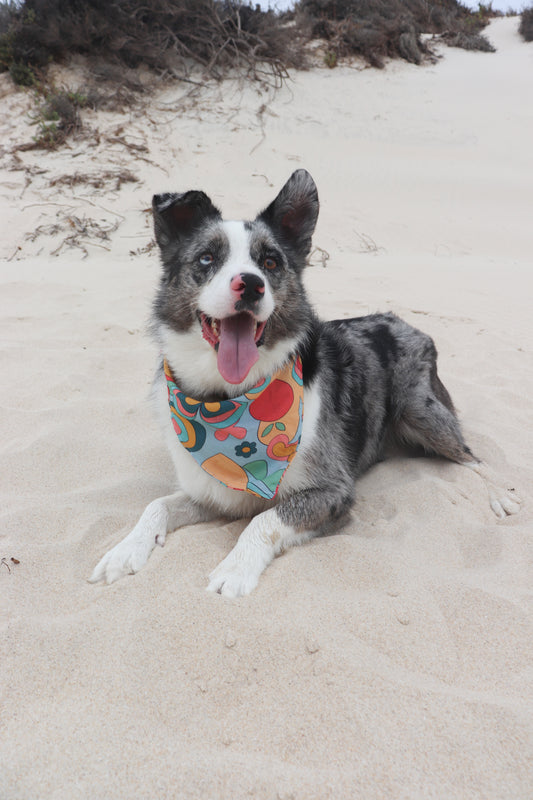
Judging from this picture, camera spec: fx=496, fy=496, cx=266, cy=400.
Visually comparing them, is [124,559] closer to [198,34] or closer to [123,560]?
[123,560]

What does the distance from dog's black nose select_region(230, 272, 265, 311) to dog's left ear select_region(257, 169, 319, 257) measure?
869 millimetres

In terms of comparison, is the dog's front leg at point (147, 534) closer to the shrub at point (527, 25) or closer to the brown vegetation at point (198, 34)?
the brown vegetation at point (198, 34)

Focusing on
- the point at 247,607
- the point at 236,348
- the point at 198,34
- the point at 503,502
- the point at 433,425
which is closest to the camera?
the point at 247,607

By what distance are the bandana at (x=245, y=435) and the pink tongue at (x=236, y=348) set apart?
Result: 254 millimetres

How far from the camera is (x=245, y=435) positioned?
271 centimetres

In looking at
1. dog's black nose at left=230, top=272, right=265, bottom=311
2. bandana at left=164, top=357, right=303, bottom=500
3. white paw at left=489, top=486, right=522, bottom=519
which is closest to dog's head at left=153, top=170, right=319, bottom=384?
dog's black nose at left=230, top=272, right=265, bottom=311

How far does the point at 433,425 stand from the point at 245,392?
153cm

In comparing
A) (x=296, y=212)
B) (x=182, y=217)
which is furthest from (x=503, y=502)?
(x=182, y=217)

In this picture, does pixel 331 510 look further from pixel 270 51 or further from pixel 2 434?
pixel 270 51

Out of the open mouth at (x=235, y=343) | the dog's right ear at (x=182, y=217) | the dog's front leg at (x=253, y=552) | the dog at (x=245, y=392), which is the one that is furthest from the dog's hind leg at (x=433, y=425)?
the dog's right ear at (x=182, y=217)

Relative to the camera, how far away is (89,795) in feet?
4.61

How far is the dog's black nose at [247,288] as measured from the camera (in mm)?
2365

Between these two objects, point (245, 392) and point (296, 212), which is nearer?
point (245, 392)

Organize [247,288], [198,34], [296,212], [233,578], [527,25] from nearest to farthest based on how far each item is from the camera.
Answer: [233,578]
[247,288]
[296,212]
[198,34]
[527,25]
